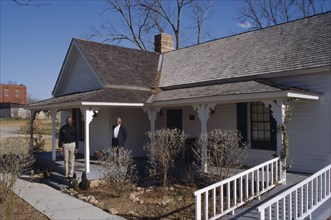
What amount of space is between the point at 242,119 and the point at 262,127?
33.2 inches

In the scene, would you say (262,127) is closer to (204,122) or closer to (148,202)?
(204,122)

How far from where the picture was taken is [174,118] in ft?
49.2

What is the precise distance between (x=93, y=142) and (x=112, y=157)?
19.9ft

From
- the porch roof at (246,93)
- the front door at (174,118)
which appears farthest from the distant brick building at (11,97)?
the porch roof at (246,93)

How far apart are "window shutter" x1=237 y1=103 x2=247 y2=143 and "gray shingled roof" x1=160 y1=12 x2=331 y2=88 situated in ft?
3.86

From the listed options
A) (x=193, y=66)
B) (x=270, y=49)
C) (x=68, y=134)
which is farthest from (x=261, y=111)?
(x=68, y=134)

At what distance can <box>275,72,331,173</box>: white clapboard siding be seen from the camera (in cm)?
977

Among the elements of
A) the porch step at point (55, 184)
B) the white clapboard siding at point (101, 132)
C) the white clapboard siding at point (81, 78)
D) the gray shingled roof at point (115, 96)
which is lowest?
the porch step at point (55, 184)

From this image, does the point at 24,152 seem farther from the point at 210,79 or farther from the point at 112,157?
the point at 210,79

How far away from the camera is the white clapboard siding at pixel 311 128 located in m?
9.77

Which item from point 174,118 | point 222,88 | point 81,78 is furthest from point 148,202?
point 81,78

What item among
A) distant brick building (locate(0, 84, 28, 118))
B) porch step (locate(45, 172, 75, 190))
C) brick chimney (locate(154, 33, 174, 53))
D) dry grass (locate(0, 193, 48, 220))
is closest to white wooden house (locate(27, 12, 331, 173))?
porch step (locate(45, 172, 75, 190))

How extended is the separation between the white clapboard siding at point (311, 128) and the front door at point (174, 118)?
532cm

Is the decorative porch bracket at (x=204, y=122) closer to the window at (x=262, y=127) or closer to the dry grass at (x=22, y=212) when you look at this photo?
the window at (x=262, y=127)
